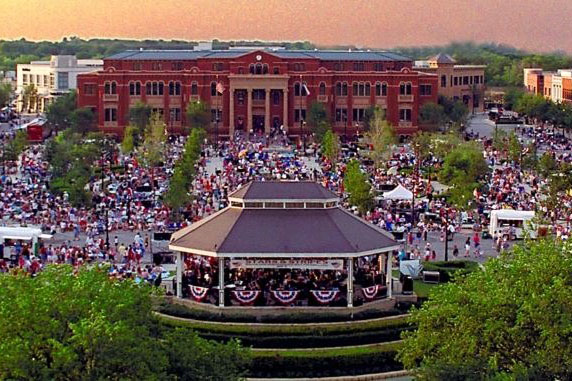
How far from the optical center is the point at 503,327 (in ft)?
102

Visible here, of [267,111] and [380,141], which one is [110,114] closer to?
[267,111]

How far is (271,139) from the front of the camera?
391 ft

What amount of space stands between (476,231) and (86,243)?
20619 millimetres

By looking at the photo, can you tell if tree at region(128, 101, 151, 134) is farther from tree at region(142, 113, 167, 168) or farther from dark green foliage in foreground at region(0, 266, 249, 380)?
dark green foliage in foreground at region(0, 266, 249, 380)

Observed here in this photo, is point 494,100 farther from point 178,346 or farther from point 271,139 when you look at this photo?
point 178,346

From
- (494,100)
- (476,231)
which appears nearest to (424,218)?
(476,231)

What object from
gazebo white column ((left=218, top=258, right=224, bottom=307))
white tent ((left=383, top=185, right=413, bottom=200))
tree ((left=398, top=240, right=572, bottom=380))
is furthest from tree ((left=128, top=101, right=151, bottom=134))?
tree ((left=398, top=240, right=572, bottom=380))

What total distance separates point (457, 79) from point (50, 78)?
2380 inches

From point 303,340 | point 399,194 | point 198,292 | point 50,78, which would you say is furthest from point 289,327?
point 50,78

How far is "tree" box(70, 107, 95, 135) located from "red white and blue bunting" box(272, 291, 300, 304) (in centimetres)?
7829

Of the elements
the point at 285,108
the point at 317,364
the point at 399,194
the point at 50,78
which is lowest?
the point at 317,364

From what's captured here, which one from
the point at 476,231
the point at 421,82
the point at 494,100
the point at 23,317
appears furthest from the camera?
the point at 494,100

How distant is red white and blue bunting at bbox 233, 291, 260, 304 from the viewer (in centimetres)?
4222

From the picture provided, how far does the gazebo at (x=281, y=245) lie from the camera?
139ft
